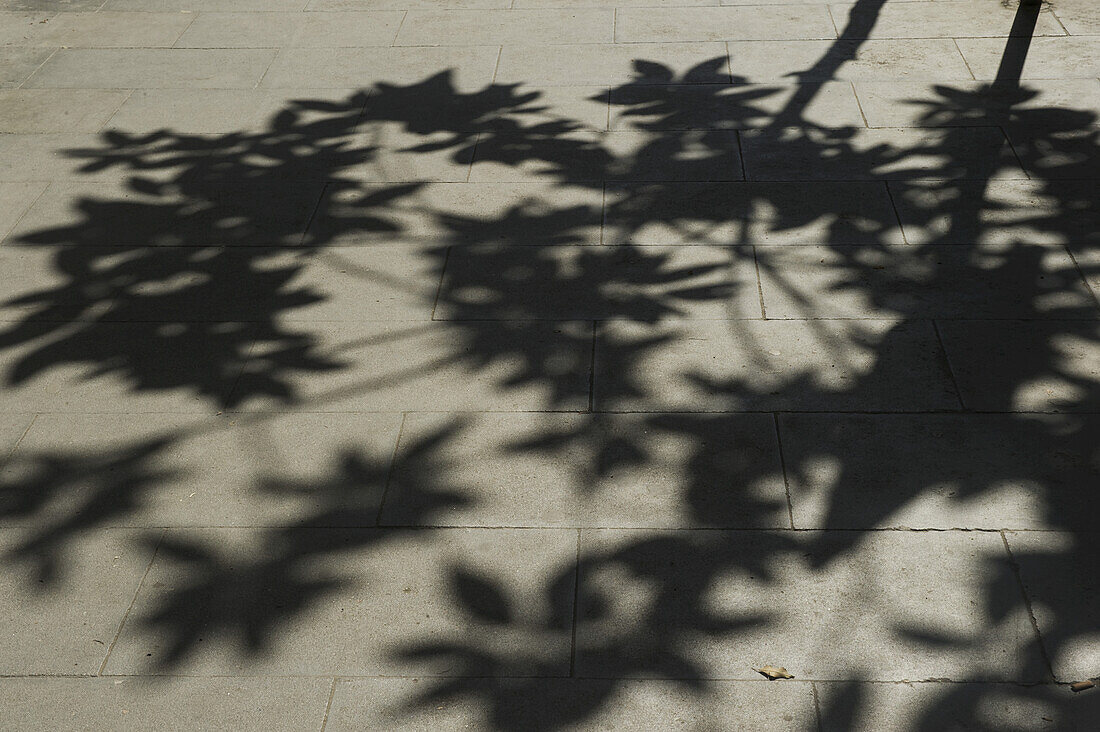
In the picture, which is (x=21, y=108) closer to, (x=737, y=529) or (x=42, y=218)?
(x=42, y=218)

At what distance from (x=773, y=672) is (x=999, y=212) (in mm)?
3596

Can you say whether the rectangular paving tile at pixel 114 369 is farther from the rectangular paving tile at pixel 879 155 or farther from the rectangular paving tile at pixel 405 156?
the rectangular paving tile at pixel 879 155

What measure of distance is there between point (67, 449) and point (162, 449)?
45cm

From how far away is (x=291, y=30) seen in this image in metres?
8.72

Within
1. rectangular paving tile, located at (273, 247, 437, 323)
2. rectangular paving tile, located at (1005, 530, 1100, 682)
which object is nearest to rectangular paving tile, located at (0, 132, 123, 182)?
rectangular paving tile, located at (273, 247, 437, 323)

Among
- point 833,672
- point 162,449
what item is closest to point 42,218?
point 162,449

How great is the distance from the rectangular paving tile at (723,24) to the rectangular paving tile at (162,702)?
6230 millimetres

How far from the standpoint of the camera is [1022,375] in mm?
4703

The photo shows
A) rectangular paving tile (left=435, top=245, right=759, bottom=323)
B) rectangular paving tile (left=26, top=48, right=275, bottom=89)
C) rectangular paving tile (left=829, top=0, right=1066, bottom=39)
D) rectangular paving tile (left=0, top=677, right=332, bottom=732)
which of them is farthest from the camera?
rectangular paving tile (left=829, top=0, right=1066, bottom=39)

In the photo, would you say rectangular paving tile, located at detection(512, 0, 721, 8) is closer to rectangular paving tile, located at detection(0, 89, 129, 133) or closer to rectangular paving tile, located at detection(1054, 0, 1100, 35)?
rectangular paving tile, located at detection(1054, 0, 1100, 35)

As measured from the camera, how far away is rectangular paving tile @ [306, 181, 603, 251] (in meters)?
5.91

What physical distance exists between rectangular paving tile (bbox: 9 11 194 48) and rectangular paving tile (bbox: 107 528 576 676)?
19.8ft

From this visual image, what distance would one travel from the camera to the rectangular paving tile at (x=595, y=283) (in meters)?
5.27

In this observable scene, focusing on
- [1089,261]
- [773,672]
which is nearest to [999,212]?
[1089,261]
